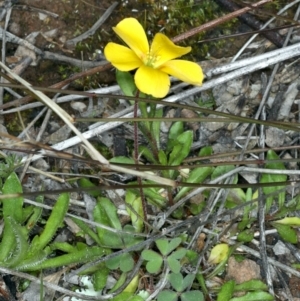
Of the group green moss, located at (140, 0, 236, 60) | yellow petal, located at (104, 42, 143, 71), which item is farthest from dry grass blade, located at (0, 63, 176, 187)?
green moss, located at (140, 0, 236, 60)

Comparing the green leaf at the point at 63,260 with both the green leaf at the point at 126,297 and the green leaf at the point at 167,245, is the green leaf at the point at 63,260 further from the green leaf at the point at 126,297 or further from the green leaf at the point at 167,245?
the green leaf at the point at 167,245

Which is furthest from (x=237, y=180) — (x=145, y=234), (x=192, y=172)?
(x=145, y=234)

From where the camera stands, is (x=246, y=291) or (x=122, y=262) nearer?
(x=122, y=262)

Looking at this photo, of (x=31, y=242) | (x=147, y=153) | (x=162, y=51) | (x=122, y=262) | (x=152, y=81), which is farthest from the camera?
(x=147, y=153)

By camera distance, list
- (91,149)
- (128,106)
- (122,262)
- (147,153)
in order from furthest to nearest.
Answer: (128,106) < (147,153) < (122,262) < (91,149)

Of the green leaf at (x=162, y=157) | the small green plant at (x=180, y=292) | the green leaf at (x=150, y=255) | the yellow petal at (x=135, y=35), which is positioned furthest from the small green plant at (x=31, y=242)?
the yellow petal at (x=135, y=35)

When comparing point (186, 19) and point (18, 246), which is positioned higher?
point (186, 19)

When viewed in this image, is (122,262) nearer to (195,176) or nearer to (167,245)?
(167,245)

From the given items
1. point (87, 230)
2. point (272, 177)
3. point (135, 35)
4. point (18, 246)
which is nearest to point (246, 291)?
point (272, 177)
